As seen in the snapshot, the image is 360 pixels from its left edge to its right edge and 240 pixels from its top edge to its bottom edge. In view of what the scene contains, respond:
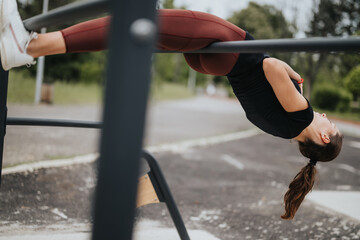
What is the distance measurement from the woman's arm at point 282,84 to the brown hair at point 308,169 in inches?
15.5

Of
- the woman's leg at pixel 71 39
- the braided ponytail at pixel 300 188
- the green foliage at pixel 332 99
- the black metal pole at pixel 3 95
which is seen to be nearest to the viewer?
the woman's leg at pixel 71 39

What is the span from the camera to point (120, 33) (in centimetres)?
60

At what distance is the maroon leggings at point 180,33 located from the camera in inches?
52.7

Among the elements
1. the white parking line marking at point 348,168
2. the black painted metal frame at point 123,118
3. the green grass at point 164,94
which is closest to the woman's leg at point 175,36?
the black painted metal frame at point 123,118

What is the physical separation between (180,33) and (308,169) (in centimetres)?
121

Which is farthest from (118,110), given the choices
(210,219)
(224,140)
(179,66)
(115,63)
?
(179,66)

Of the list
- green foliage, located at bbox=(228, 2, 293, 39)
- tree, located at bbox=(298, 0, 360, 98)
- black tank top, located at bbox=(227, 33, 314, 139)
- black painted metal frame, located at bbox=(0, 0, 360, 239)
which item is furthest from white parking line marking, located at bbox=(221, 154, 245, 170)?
green foliage, located at bbox=(228, 2, 293, 39)

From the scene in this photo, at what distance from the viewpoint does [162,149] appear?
5602 millimetres

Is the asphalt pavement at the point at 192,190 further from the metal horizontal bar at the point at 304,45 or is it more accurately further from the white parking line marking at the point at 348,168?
the metal horizontal bar at the point at 304,45

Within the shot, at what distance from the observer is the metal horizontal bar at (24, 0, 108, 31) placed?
34.4 inches

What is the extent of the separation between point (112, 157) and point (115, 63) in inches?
6.2

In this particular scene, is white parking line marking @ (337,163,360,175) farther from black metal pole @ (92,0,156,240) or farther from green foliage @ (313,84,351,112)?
green foliage @ (313,84,351,112)

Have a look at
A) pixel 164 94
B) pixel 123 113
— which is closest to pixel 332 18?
pixel 164 94

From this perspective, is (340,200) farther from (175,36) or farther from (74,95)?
(74,95)
